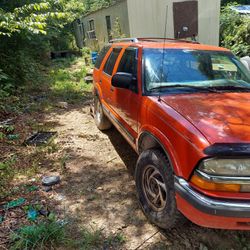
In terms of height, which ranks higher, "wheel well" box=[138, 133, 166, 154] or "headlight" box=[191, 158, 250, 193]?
"headlight" box=[191, 158, 250, 193]

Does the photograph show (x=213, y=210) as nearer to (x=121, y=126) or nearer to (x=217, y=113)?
(x=217, y=113)

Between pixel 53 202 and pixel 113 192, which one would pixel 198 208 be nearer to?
pixel 113 192

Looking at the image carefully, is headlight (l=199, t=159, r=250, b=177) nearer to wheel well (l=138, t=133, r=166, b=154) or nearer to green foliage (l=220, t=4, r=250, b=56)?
wheel well (l=138, t=133, r=166, b=154)

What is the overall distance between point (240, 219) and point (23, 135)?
4.52m

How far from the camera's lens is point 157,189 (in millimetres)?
2949

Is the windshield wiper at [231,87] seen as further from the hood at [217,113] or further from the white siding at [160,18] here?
the white siding at [160,18]

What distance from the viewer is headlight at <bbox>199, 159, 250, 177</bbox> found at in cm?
216

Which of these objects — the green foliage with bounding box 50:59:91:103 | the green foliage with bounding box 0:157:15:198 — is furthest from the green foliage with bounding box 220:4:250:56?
the green foliage with bounding box 0:157:15:198

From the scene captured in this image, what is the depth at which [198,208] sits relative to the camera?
7.26 feet

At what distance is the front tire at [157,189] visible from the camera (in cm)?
265

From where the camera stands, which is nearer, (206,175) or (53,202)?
(206,175)

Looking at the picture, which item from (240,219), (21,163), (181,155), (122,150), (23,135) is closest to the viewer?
(240,219)

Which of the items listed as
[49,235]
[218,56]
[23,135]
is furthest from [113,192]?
[23,135]

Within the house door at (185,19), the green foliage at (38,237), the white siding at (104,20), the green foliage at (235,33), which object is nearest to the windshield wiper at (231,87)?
the green foliage at (38,237)
